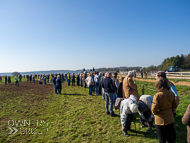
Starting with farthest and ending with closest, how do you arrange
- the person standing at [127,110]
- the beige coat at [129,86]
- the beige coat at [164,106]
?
the beige coat at [129,86]
the person standing at [127,110]
the beige coat at [164,106]

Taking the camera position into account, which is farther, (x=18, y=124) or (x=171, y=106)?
(x=18, y=124)

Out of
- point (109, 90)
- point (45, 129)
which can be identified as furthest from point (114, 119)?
point (45, 129)

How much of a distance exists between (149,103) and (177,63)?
7214cm

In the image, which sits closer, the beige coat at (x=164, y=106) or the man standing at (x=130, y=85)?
the beige coat at (x=164, y=106)

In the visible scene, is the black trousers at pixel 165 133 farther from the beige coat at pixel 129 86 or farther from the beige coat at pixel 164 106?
the beige coat at pixel 129 86

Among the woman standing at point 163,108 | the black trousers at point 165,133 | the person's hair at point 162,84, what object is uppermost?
the person's hair at point 162,84

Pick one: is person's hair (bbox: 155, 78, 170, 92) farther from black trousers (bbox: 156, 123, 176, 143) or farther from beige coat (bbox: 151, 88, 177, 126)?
black trousers (bbox: 156, 123, 176, 143)

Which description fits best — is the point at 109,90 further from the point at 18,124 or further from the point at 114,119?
the point at 18,124

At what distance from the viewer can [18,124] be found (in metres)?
5.24

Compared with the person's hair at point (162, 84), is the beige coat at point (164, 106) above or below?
below

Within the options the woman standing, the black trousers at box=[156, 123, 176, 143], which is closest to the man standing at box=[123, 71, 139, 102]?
the woman standing

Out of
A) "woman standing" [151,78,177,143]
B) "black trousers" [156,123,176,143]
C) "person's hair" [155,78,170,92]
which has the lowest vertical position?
"black trousers" [156,123,176,143]

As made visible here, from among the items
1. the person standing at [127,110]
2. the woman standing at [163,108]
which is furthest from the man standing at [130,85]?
the woman standing at [163,108]

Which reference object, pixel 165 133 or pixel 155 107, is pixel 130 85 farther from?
pixel 165 133
